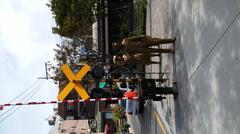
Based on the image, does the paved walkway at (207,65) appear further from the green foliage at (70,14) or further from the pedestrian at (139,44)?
the green foliage at (70,14)

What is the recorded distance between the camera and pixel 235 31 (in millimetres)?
9641

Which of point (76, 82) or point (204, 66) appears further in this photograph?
point (76, 82)

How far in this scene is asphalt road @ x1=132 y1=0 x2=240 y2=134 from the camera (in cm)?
971

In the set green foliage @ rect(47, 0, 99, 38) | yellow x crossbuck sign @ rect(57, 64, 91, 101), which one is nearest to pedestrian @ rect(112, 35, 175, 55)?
yellow x crossbuck sign @ rect(57, 64, 91, 101)

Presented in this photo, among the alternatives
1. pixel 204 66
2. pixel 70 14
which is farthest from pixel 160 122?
pixel 70 14

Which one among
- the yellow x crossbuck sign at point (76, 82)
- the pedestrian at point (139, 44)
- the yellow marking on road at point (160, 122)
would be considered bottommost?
the yellow marking on road at point (160, 122)

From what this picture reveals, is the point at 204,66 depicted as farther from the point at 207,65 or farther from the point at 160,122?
Result: the point at 160,122

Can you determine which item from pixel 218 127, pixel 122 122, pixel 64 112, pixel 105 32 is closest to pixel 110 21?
pixel 105 32

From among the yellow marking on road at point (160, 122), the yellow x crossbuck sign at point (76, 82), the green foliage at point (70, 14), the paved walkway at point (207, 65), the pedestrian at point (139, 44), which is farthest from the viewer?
the green foliage at point (70, 14)

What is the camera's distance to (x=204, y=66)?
11.9 metres

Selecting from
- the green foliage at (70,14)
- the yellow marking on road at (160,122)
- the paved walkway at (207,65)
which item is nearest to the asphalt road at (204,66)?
the paved walkway at (207,65)

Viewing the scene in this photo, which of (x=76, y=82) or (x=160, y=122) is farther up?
(x=76, y=82)

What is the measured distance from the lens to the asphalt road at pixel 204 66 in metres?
9.71

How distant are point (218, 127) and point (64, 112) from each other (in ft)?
194
